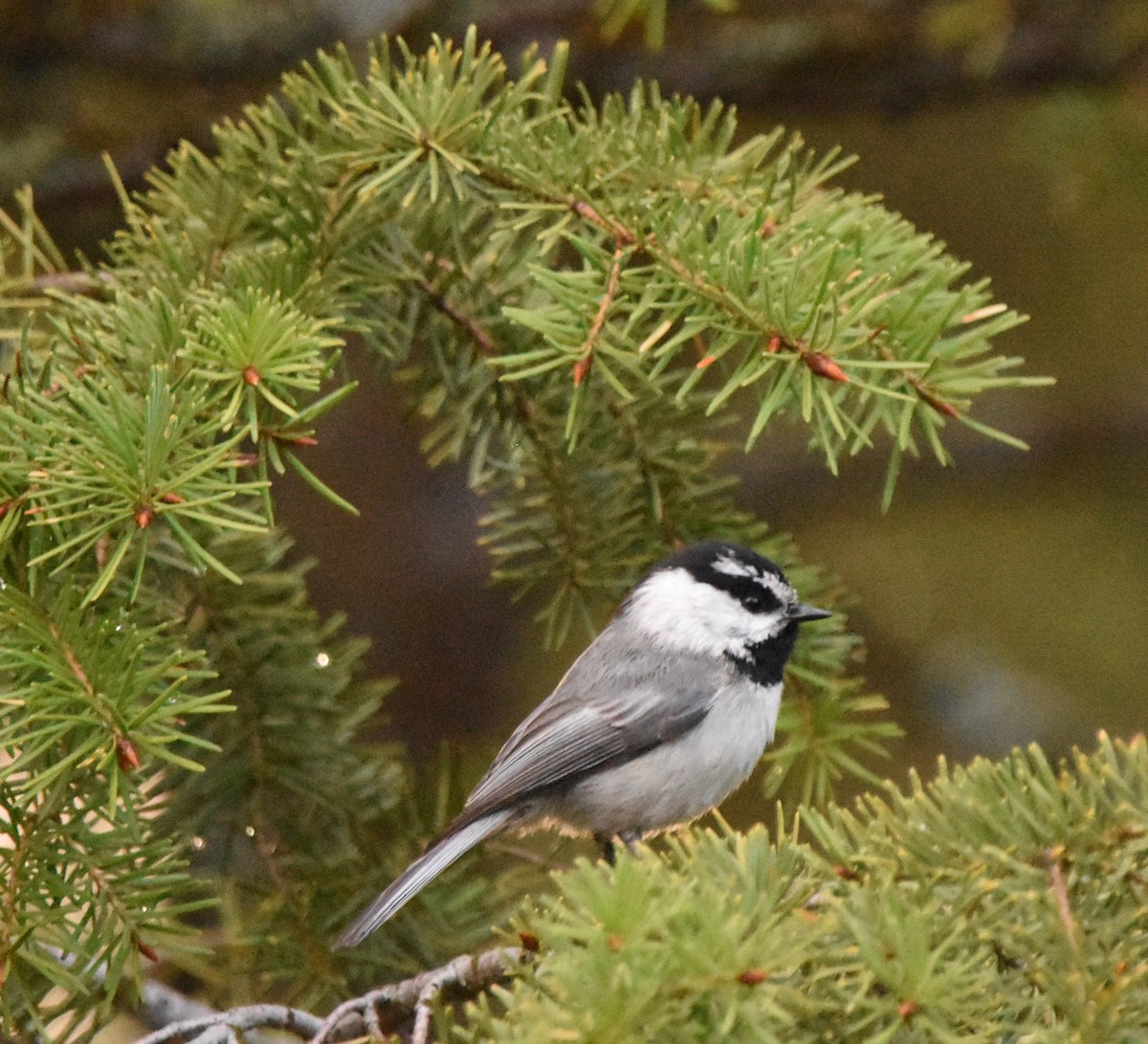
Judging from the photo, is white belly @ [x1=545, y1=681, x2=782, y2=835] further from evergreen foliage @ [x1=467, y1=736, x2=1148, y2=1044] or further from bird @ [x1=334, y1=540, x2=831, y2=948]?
evergreen foliage @ [x1=467, y1=736, x2=1148, y2=1044]

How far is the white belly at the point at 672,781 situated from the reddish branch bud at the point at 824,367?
0.86m

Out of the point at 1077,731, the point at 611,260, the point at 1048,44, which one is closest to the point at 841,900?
the point at 611,260

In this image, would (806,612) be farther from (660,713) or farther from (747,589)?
(660,713)

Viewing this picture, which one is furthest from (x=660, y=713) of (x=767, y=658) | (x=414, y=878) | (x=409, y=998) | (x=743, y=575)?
(x=409, y=998)

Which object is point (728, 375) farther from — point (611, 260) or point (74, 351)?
point (74, 351)

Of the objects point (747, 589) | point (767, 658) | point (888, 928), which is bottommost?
point (767, 658)

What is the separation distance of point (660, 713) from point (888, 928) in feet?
3.82

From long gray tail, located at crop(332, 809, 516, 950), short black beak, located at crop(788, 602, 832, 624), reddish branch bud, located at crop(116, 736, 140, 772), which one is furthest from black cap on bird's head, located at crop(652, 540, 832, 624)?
reddish branch bud, located at crop(116, 736, 140, 772)

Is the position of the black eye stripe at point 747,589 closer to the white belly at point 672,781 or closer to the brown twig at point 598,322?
the white belly at point 672,781

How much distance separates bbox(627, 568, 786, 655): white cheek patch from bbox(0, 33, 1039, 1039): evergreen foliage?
0.11 metres

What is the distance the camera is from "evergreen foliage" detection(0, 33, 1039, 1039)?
1265mm

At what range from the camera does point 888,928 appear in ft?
3.24

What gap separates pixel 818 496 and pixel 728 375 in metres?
1.88

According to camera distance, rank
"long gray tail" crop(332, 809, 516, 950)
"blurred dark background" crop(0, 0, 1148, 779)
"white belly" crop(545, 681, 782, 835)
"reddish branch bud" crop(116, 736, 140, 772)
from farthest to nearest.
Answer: "blurred dark background" crop(0, 0, 1148, 779) → "white belly" crop(545, 681, 782, 835) → "long gray tail" crop(332, 809, 516, 950) → "reddish branch bud" crop(116, 736, 140, 772)
